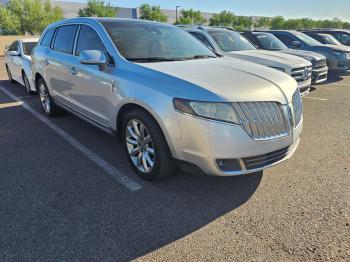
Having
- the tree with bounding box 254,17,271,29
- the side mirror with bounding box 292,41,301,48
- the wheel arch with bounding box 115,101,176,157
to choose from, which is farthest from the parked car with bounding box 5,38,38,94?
the tree with bounding box 254,17,271,29

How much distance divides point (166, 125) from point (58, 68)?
2917 mm

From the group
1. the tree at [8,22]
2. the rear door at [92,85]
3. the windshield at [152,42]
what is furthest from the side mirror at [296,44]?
the tree at [8,22]

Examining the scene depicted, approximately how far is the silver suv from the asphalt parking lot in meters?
0.39

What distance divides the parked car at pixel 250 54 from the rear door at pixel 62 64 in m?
3.67

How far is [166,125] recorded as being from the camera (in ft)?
9.79

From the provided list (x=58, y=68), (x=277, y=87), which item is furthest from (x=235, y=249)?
(x=58, y=68)

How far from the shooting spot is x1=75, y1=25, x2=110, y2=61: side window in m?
3.97

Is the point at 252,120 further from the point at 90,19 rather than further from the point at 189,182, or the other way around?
the point at 90,19

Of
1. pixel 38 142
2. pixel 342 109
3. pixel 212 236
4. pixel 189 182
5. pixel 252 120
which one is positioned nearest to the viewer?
pixel 212 236

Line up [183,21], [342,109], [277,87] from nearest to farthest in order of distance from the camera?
[277,87] → [342,109] → [183,21]

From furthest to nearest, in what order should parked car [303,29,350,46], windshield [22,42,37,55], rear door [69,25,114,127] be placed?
parked car [303,29,350,46], windshield [22,42,37,55], rear door [69,25,114,127]

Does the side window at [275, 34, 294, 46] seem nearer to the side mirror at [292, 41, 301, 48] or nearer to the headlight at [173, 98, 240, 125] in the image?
the side mirror at [292, 41, 301, 48]

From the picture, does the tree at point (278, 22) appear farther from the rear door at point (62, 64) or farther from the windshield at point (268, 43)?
the rear door at point (62, 64)

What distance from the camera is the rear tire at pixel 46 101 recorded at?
19.2 ft
